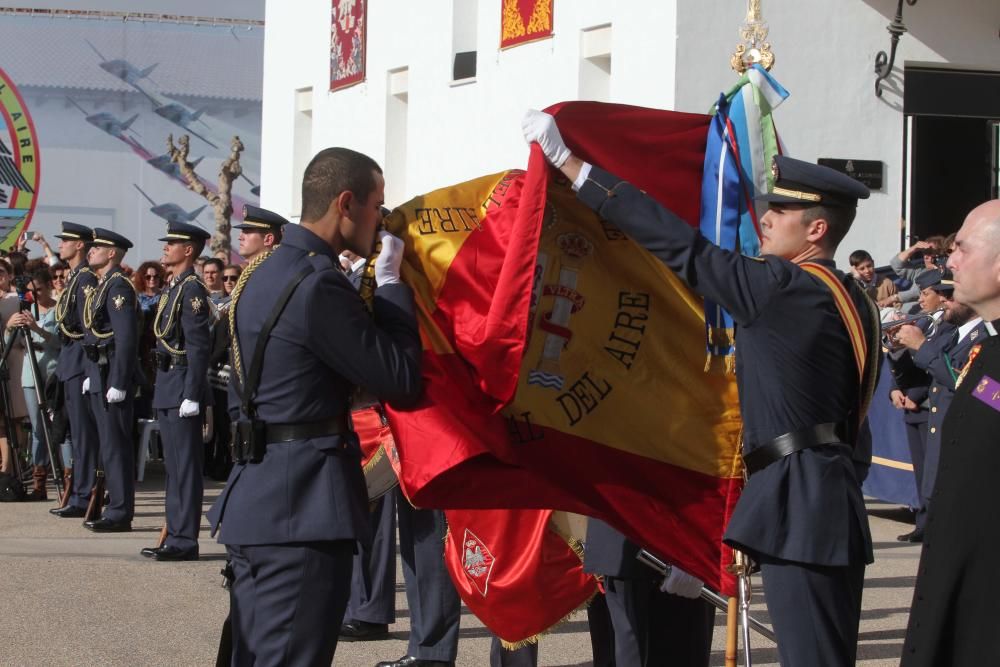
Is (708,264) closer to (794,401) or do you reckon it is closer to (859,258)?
(794,401)

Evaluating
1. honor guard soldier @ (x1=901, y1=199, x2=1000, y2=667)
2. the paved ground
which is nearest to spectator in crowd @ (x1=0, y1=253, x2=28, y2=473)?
the paved ground

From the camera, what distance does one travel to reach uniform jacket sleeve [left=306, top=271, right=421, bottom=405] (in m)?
4.15

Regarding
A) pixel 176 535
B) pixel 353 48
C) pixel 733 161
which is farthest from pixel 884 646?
pixel 353 48

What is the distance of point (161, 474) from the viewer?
15.4 meters

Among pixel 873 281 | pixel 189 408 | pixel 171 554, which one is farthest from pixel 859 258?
pixel 171 554

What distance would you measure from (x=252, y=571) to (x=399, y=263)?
1044mm

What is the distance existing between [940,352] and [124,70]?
19997 millimetres

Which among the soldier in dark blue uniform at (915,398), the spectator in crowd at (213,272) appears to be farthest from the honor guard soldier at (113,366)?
the soldier in dark blue uniform at (915,398)

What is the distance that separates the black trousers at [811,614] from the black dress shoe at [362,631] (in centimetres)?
340

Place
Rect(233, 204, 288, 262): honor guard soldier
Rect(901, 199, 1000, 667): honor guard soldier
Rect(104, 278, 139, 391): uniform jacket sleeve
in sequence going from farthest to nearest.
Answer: Rect(104, 278, 139, 391): uniform jacket sleeve < Rect(233, 204, 288, 262): honor guard soldier < Rect(901, 199, 1000, 667): honor guard soldier

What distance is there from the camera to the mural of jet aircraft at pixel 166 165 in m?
26.4

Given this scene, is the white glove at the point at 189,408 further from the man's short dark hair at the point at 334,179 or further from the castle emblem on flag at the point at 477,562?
the man's short dark hair at the point at 334,179

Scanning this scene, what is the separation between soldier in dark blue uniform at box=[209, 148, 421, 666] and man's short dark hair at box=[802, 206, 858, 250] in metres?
1.25

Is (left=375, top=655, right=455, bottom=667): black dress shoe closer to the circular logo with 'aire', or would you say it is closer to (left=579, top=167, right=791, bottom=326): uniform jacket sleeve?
(left=579, top=167, right=791, bottom=326): uniform jacket sleeve
